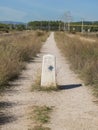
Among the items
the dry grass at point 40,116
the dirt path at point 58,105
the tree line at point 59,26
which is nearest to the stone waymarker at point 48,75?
the dirt path at point 58,105

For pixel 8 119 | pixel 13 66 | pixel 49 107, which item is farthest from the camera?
pixel 13 66

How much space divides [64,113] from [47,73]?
330 cm

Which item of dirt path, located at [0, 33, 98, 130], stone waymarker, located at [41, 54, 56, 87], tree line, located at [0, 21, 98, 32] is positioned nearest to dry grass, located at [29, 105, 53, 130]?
dirt path, located at [0, 33, 98, 130]

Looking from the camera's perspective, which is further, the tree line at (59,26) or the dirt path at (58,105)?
the tree line at (59,26)

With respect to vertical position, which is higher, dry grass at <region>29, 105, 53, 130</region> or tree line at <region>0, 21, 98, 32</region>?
Result: dry grass at <region>29, 105, 53, 130</region>

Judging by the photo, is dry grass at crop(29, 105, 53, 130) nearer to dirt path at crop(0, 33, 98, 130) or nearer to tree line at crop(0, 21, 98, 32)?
dirt path at crop(0, 33, 98, 130)

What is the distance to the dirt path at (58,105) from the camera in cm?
838

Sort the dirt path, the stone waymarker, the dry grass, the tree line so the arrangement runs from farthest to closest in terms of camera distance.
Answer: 1. the tree line
2. the stone waymarker
3. the dirt path
4. the dry grass

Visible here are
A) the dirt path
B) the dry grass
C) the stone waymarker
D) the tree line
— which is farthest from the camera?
the tree line

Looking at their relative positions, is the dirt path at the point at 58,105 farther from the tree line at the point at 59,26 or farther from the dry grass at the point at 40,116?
the tree line at the point at 59,26

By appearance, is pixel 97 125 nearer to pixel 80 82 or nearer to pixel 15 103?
pixel 15 103

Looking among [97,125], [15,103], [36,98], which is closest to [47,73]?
[36,98]

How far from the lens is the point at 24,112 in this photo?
938 cm

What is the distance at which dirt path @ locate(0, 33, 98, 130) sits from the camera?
8.38 metres
